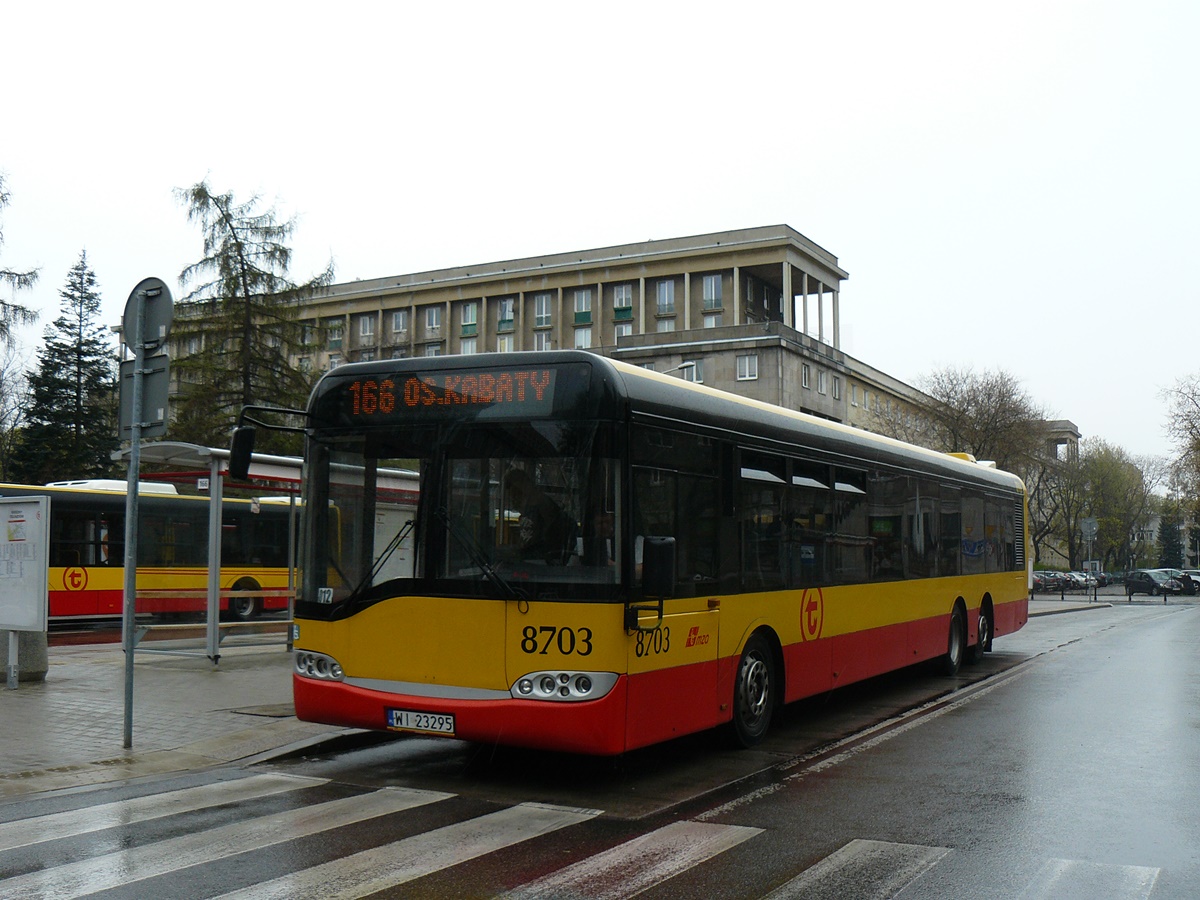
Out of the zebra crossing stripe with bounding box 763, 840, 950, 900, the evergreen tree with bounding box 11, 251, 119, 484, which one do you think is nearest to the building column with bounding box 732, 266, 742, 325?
the evergreen tree with bounding box 11, 251, 119, 484

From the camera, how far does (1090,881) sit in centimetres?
589

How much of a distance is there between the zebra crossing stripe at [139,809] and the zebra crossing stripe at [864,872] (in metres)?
3.80

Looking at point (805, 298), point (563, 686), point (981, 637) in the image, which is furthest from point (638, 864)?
point (805, 298)

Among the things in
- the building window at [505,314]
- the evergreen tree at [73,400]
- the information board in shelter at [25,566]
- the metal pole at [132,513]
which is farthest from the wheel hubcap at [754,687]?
the building window at [505,314]

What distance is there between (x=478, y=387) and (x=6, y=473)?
53.7 metres

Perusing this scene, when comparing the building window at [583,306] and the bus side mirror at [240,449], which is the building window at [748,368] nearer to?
the building window at [583,306]

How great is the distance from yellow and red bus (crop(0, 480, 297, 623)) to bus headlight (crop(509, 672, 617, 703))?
8918 mm

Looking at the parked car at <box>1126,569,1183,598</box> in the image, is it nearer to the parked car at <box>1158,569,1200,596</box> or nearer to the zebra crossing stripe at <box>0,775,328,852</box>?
the parked car at <box>1158,569,1200,596</box>

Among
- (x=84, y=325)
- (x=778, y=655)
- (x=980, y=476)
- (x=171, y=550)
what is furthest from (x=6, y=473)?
(x=778, y=655)

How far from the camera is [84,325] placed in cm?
6100

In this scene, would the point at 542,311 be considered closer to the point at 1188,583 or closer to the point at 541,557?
the point at 1188,583

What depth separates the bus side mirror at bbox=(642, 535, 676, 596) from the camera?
7633 millimetres

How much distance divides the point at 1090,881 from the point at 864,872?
1098mm

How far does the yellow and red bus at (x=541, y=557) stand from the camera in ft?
25.5
